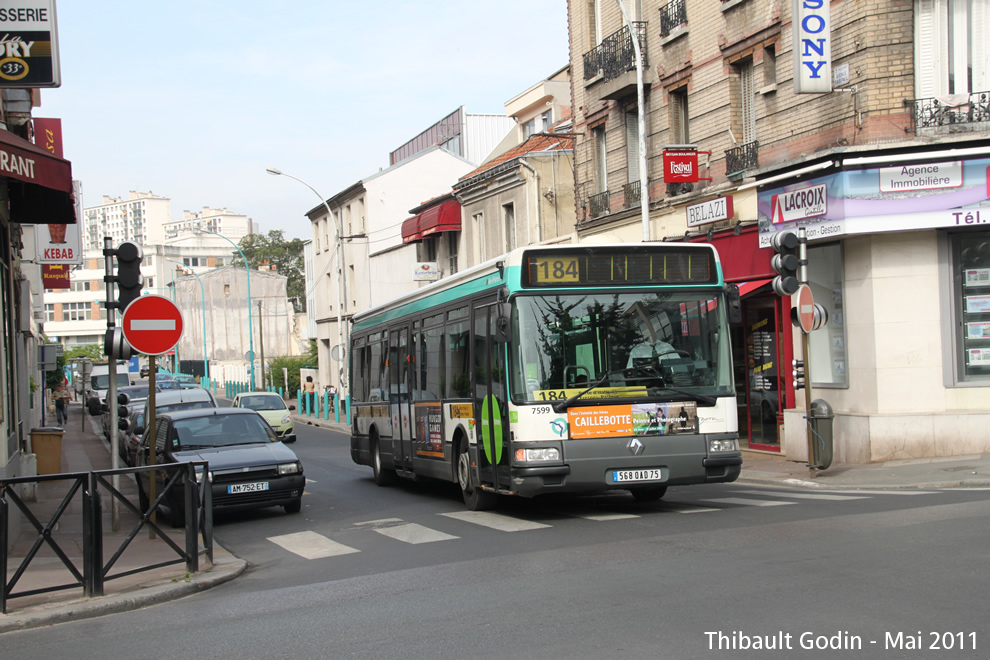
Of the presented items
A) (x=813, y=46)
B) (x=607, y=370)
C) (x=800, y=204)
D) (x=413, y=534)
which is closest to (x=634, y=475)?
(x=607, y=370)

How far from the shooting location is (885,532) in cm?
920

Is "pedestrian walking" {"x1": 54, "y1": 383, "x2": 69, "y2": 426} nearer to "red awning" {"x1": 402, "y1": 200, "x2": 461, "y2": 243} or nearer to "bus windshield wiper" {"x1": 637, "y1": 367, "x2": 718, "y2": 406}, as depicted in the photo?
"red awning" {"x1": 402, "y1": 200, "x2": 461, "y2": 243}

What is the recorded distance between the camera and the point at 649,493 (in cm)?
1322

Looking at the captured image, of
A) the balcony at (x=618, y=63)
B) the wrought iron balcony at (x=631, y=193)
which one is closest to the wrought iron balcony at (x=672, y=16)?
the balcony at (x=618, y=63)

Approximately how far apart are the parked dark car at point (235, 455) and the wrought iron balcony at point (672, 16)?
43.8ft

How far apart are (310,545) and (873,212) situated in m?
10.7

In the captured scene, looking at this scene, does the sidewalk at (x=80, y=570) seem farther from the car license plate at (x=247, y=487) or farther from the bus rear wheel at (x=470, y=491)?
the bus rear wheel at (x=470, y=491)

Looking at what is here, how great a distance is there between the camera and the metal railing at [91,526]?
7.97 m

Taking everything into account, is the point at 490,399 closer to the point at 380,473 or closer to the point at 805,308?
the point at 805,308

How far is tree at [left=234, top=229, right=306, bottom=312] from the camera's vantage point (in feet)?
353

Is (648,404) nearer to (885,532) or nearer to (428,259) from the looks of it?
(885,532)

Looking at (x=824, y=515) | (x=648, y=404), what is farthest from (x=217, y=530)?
(x=824, y=515)

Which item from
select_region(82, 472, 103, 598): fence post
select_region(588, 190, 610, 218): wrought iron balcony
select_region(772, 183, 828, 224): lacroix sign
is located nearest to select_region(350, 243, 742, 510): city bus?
select_region(82, 472, 103, 598): fence post

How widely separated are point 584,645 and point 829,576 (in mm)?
2398
